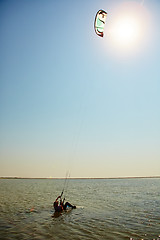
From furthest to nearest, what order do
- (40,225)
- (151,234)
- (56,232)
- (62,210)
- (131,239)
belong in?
(62,210)
(40,225)
(56,232)
(151,234)
(131,239)

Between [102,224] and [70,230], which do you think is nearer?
[70,230]

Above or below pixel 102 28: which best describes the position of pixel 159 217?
below

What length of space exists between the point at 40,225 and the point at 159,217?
1118cm

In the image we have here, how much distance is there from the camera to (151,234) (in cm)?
1162

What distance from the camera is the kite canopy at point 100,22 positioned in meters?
11.4

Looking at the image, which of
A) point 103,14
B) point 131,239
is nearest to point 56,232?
point 131,239

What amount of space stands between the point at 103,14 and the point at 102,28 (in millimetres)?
916

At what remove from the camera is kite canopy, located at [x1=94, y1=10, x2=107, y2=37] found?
11.4 metres

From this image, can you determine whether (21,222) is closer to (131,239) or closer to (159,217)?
(131,239)

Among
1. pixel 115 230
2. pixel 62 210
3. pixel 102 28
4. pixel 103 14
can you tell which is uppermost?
pixel 103 14

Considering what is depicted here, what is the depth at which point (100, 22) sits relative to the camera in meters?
11.7

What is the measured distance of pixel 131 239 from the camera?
35.2 ft

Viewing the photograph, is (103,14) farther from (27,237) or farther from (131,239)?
(27,237)

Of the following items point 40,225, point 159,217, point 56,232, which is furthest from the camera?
point 159,217
